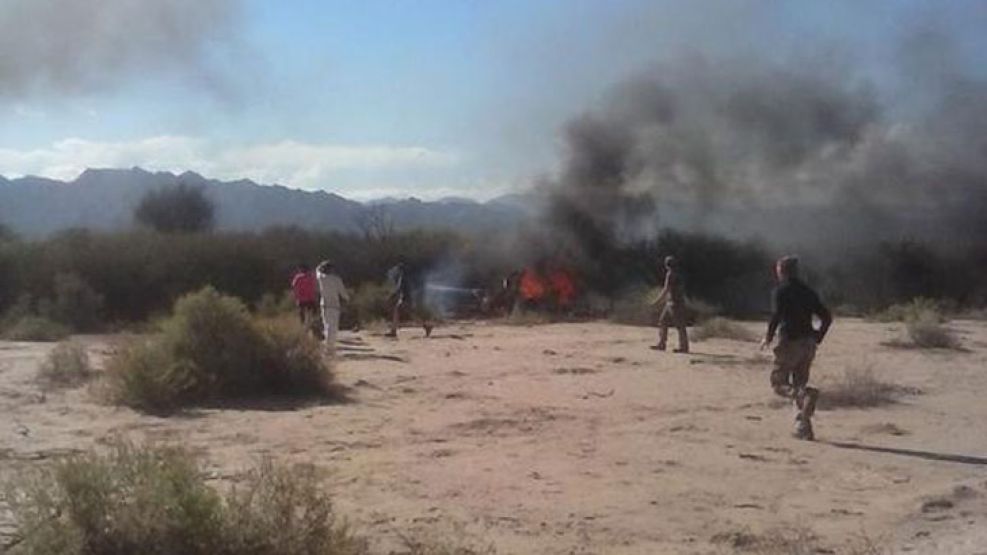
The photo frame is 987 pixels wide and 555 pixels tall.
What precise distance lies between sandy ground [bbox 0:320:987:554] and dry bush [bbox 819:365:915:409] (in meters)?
0.35

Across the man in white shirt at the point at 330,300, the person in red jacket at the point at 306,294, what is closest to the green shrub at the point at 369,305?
the person in red jacket at the point at 306,294

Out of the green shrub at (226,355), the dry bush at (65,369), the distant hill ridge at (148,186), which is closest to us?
the green shrub at (226,355)

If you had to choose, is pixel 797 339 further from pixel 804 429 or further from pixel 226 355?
pixel 226 355

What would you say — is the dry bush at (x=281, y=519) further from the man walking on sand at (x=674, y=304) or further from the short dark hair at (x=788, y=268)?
the man walking on sand at (x=674, y=304)

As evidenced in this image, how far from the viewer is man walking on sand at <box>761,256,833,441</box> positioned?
1362cm

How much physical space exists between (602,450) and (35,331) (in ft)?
70.0

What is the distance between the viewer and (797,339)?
1365 centimetres

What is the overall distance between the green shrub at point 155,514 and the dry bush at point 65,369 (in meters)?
11.1

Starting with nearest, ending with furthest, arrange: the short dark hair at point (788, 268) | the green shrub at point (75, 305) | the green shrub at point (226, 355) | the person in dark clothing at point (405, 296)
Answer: the short dark hair at point (788, 268), the green shrub at point (226, 355), the person in dark clothing at point (405, 296), the green shrub at point (75, 305)

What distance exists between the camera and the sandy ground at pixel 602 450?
958 cm

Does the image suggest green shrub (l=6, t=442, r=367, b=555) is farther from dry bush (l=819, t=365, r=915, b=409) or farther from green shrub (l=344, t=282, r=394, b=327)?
green shrub (l=344, t=282, r=394, b=327)

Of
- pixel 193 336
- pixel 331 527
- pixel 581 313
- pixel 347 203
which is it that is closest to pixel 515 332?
pixel 581 313

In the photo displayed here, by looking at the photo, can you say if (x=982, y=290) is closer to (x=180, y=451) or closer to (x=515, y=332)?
(x=515, y=332)

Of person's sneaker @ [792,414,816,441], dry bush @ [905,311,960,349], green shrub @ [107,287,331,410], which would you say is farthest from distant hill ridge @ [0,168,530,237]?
person's sneaker @ [792,414,816,441]
